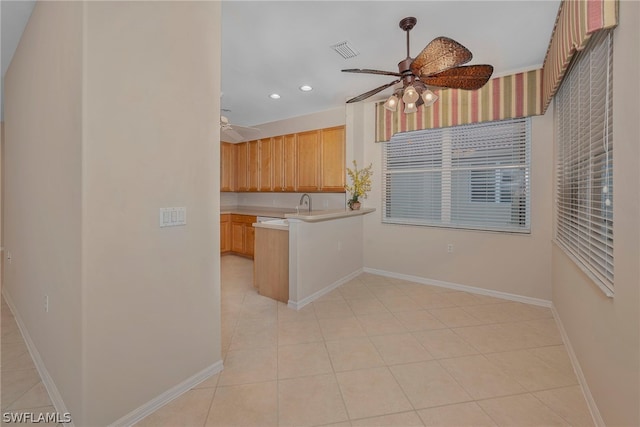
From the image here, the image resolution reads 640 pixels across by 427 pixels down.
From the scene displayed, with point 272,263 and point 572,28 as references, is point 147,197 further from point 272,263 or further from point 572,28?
point 572,28

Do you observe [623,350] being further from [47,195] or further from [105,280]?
[47,195]

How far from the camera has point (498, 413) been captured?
1.60 metres

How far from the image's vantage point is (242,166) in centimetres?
591

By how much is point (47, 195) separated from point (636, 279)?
306 cm

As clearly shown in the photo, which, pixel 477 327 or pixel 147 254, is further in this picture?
pixel 477 327

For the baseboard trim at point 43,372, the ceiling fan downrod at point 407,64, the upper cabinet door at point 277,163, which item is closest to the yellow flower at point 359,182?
the upper cabinet door at point 277,163

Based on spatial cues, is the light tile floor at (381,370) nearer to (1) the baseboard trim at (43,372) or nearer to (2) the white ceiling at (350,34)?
(1) the baseboard trim at (43,372)

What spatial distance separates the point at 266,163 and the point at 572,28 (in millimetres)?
4601

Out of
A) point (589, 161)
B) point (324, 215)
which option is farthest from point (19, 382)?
point (589, 161)

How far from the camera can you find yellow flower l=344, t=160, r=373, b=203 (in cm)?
419

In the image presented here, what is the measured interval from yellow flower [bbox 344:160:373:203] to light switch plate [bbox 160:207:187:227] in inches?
111

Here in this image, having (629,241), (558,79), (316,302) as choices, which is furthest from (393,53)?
(316,302)

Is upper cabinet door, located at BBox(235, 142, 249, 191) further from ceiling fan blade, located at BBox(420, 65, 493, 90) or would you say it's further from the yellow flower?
ceiling fan blade, located at BBox(420, 65, 493, 90)

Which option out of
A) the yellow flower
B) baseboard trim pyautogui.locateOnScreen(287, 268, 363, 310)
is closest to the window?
the yellow flower
